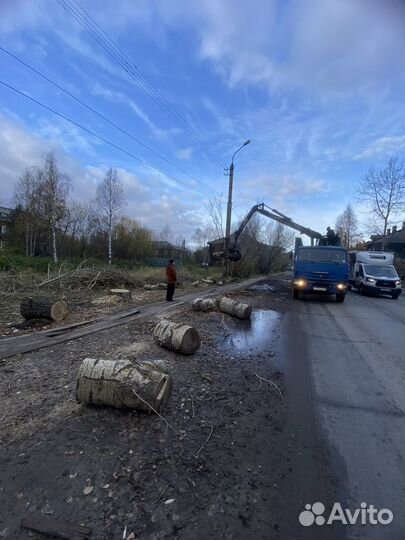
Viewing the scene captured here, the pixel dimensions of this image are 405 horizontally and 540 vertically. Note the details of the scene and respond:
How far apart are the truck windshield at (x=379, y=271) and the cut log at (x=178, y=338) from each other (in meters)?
18.2

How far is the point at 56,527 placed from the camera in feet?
7.38

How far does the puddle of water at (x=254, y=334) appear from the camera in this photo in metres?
7.05

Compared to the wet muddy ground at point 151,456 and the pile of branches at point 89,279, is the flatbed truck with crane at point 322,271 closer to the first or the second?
the pile of branches at point 89,279

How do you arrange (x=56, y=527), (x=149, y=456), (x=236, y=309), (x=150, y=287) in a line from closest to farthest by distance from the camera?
(x=56, y=527)
(x=149, y=456)
(x=236, y=309)
(x=150, y=287)

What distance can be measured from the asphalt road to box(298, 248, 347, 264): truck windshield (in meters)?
7.39

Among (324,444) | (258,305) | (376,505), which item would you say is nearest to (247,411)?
(324,444)

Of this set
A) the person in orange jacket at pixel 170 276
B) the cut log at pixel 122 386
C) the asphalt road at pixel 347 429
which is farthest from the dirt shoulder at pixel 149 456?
the person in orange jacket at pixel 170 276

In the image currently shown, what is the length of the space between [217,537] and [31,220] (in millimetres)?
42585

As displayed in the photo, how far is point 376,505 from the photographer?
256cm

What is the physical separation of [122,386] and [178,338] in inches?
90.4

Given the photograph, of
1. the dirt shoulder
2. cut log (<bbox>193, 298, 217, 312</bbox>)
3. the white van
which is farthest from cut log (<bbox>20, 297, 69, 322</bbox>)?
the white van

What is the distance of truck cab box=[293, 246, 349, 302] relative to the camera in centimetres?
1452

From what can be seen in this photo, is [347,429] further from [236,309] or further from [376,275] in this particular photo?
[376,275]

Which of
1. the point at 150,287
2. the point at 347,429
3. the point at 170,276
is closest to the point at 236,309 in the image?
the point at 170,276
